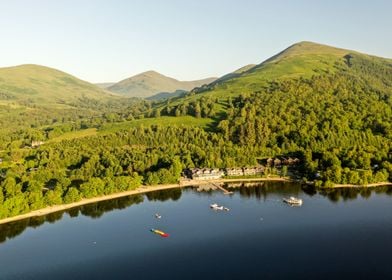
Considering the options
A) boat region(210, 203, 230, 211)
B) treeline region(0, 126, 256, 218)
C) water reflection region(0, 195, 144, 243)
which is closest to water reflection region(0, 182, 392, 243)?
water reflection region(0, 195, 144, 243)

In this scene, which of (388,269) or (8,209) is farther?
(8,209)

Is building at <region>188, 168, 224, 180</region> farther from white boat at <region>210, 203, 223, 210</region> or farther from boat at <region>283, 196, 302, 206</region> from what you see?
boat at <region>283, 196, 302, 206</region>

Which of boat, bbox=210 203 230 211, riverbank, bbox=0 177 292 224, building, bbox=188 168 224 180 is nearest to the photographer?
riverbank, bbox=0 177 292 224

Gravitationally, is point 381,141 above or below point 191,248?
above

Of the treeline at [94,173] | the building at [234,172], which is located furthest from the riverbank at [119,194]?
the building at [234,172]

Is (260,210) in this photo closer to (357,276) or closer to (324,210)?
(324,210)

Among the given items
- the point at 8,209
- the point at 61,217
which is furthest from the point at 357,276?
the point at 8,209
